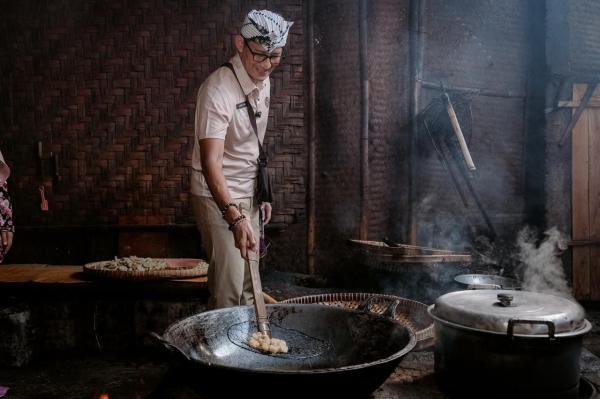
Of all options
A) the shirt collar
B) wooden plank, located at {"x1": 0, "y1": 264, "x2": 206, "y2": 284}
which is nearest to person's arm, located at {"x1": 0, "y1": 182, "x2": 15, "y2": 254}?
wooden plank, located at {"x1": 0, "y1": 264, "x2": 206, "y2": 284}

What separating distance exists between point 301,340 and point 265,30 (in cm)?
183

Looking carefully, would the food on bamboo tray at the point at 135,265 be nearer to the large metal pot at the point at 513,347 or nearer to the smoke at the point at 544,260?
the large metal pot at the point at 513,347

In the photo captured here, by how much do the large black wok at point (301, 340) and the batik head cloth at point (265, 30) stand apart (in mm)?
1612

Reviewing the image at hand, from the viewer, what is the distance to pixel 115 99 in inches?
248

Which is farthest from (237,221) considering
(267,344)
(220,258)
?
(220,258)

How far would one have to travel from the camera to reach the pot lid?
91.4 inches

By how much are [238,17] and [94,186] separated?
269 centimetres

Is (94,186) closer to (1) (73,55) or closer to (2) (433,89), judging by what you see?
(1) (73,55)

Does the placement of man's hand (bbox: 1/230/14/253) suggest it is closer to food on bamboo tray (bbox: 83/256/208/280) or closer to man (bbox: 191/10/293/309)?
food on bamboo tray (bbox: 83/256/208/280)

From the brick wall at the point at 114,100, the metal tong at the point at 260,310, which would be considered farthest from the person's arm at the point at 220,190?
the brick wall at the point at 114,100

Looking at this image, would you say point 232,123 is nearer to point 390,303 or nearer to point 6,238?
point 390,303

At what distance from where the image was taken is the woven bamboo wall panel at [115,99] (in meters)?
6.25

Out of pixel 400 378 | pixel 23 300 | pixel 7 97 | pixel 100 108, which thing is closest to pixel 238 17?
pixel 100 108

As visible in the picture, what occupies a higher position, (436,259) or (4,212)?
(4,212)
